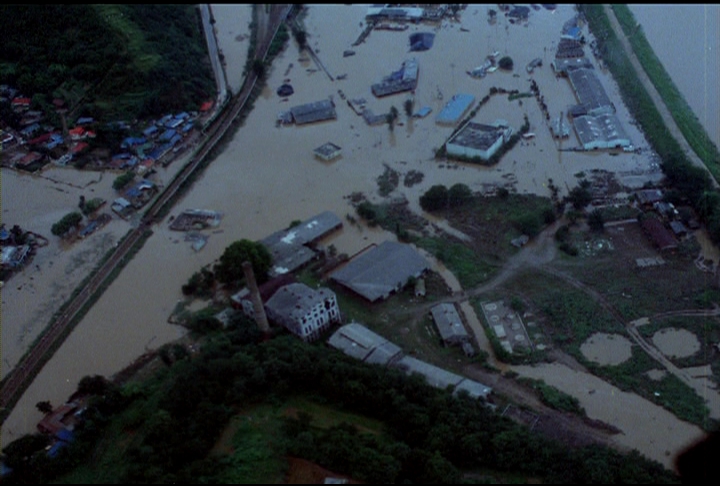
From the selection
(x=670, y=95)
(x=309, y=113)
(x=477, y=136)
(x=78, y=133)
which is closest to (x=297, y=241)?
(x=477, y=136)

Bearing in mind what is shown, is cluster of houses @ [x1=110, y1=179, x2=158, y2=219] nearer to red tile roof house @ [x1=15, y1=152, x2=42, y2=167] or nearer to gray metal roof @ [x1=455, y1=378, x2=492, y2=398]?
red tile roof house @ [x1=15, y1=152, x2=42, y2=167]

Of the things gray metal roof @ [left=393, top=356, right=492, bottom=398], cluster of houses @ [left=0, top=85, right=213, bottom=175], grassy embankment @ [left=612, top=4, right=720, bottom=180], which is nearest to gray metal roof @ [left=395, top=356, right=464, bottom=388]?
gray metal roof @ [left=393, top=356, right=492, bottom=398]

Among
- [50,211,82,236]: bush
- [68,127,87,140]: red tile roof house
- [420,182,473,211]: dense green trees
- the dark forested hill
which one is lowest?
[420,182,473,211]: dense green trees

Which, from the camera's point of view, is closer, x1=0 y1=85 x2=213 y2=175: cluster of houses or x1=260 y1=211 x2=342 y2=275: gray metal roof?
x1=260 y1=211 x2=342 y2=275: gray metal roof

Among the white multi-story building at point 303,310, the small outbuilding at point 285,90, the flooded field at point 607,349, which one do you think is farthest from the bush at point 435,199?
the small outbuilding at point 285,90

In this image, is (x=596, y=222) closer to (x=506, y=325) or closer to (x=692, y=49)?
(x=506, y=325)

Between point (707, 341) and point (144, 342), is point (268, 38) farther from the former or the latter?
point (707, 341)
